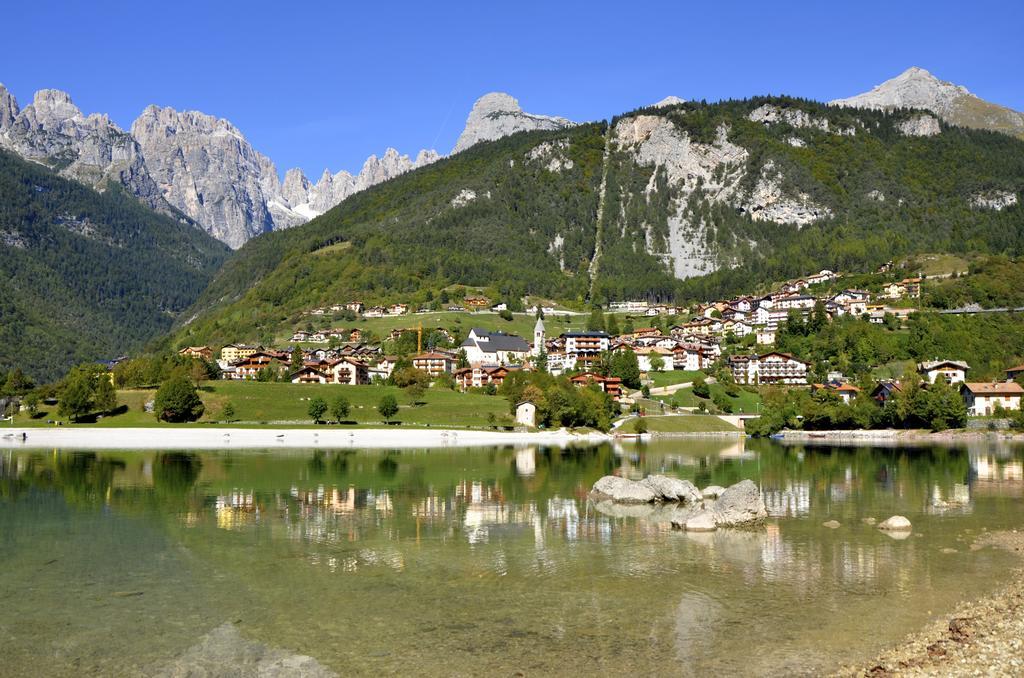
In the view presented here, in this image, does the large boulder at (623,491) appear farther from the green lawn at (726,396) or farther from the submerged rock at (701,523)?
the green lawn at (726,396)

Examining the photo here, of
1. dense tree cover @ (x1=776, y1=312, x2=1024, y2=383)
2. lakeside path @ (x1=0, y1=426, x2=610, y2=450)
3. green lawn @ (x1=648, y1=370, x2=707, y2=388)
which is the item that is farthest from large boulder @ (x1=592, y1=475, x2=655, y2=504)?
dense tree cover @ (x1=776, y1=312, x2=1024, y2=383)

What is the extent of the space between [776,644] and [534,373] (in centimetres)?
12503

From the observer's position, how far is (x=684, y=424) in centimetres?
13162

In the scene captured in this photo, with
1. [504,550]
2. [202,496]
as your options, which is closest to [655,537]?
[504,550]

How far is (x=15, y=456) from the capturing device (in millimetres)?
85688

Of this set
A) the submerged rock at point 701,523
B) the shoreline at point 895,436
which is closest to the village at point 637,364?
the shoreline at point 895,436

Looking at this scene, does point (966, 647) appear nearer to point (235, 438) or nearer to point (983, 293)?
point (235, 438)

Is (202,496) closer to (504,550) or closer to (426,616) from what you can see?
(504,550)

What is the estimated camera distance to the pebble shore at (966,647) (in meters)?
19.9

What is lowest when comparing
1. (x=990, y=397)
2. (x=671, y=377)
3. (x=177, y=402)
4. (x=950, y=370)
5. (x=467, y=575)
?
(x=467, y=575)

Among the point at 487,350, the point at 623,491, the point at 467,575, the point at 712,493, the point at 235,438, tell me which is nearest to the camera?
the point at 467,575

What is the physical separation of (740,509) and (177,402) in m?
92.3

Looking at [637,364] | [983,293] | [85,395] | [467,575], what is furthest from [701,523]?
[983,293]

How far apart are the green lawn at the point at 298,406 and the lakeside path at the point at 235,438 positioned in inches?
315
